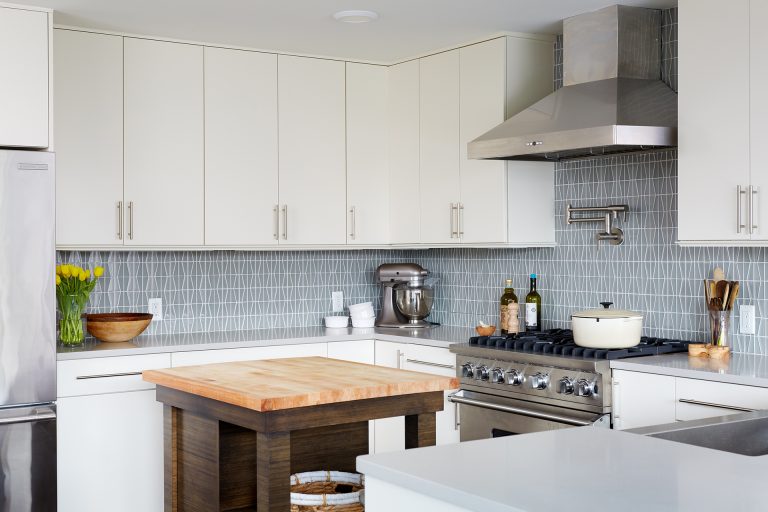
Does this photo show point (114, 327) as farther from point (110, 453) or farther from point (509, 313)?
point (509, 313)

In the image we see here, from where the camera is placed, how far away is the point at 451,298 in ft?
17.3

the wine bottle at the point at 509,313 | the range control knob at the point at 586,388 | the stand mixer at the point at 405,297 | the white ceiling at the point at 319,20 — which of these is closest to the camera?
the range control knob at the point at 586,388

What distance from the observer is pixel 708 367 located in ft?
10.8

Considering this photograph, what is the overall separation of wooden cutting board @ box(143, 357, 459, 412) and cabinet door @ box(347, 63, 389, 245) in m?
1.68

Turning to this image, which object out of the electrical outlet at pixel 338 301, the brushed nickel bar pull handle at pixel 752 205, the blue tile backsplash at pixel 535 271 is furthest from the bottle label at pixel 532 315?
the brushed nickel bar pull handle at pixel 752 205

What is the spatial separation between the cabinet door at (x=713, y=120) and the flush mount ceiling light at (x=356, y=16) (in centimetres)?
133

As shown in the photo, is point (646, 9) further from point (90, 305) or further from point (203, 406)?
point (90, 305)

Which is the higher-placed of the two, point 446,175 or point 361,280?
point 446,175

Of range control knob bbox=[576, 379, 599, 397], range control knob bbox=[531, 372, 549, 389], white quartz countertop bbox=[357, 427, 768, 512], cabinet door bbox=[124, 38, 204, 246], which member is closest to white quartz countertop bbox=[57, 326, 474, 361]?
cabinet door bbox=[124, 38, 204, 246]

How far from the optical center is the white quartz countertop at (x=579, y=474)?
1.44 meters

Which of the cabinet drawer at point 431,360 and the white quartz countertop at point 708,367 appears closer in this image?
the white quartz countertop at point 708,367

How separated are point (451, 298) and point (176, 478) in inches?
92.2

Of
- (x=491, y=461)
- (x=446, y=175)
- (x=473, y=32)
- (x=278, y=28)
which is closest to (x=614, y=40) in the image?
(x=473, y=32)

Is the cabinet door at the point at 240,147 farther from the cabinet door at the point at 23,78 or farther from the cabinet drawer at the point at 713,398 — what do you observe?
the cabinet drawer at the point at 713,398
